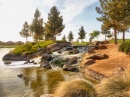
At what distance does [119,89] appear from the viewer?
6.58 m

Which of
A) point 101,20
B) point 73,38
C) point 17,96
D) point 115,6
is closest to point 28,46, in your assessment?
point 101,20

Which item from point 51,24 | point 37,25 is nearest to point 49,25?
point 51,24

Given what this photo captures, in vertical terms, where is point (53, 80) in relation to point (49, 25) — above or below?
below

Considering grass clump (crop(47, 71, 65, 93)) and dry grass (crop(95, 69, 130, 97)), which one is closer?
dry grass (crop(95, 69, 130, 97))

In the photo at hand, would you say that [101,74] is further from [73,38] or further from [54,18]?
[73,38]

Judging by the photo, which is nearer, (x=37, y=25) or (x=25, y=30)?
(x=37, y=25)

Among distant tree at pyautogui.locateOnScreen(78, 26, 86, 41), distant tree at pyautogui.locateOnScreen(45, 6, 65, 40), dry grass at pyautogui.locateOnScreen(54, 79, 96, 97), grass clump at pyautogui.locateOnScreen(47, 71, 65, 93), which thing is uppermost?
distant tree at pyautogui.locateOnScreen(45, 6, 65, 40)

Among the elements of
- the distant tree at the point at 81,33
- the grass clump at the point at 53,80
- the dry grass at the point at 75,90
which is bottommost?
the grass clump at the point at 53,80

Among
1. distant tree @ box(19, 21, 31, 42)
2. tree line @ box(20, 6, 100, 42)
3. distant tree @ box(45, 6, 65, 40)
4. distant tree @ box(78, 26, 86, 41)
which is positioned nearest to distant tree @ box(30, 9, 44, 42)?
tree line @ box(20, 6, 100, 42)

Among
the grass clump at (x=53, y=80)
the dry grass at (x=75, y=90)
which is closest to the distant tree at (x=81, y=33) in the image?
the grass clump at (x=53, y=80)

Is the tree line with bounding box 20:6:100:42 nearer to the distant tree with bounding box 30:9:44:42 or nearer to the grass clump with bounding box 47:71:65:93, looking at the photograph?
the distant tree with bounding box 30:9:44:42

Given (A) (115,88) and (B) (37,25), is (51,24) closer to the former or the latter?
(B) (37,25)

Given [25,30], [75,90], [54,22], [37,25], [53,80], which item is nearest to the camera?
[75,90]

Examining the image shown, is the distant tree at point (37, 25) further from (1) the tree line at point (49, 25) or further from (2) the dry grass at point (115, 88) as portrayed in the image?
(2) the dry grass at point (115, 88)
